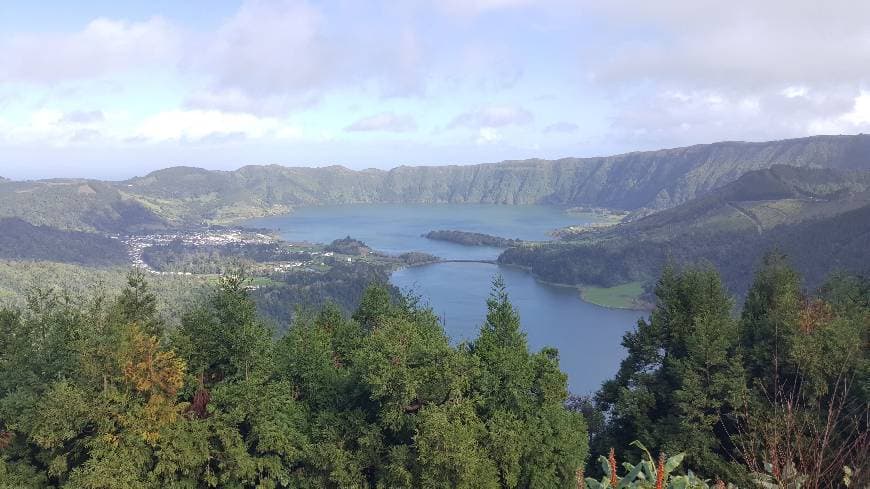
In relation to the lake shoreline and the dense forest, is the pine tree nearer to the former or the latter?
the dense forest

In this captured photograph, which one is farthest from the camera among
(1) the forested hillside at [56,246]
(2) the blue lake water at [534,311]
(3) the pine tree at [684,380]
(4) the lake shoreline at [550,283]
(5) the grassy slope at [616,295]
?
(1) the forested hillside at [56,246]

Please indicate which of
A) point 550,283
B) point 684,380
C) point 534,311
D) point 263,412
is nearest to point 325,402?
point 263,412

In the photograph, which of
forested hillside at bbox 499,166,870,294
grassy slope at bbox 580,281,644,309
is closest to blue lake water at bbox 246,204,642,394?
grassy slope at bbox 580,281,644,309

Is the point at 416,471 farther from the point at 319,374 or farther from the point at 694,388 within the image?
the point at 694,388

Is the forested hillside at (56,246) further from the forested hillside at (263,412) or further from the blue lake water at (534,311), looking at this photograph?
the forested hillside at (263,412)

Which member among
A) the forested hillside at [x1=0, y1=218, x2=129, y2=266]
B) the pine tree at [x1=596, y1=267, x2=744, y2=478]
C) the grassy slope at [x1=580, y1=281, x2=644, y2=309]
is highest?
the pine tree at [x1=596, y1=267, x2=744, y2=478]

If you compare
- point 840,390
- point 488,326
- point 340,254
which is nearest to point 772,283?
point 840,390

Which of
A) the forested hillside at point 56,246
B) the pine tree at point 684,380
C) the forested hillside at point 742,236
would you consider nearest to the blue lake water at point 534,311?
the forested hillside at point 742,236
